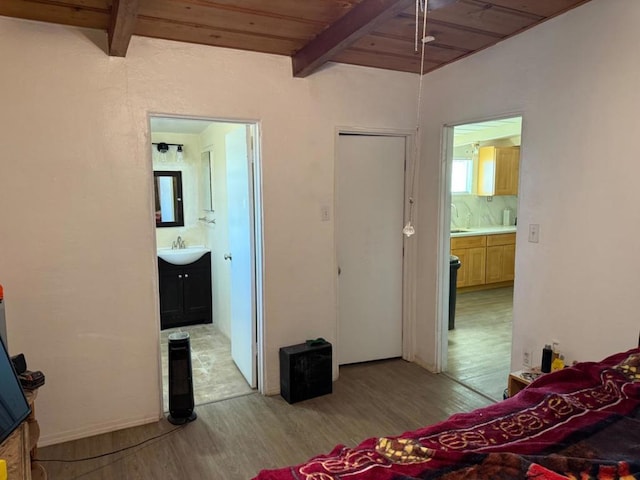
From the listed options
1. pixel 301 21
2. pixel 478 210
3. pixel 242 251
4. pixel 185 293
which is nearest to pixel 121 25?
pixel 301 21

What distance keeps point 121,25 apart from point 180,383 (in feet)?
7.22

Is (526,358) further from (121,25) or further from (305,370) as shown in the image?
(121,25)

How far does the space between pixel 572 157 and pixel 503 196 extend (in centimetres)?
511

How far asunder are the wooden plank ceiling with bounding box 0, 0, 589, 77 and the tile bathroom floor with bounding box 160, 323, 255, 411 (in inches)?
96.1

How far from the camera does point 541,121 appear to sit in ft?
8.87

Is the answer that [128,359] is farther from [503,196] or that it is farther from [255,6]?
Answer: [503,196]

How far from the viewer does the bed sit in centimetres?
124

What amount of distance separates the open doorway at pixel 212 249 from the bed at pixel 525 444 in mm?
2006

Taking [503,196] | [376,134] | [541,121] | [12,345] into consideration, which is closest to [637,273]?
[541,121]

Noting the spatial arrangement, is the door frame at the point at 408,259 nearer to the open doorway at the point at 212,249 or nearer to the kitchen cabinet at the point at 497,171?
the open doorway at the point at 212,249

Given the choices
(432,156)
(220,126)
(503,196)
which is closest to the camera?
(432,156)

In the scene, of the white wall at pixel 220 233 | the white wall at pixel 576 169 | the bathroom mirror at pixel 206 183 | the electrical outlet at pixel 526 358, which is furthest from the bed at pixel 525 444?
the bathroom mirror at pixel 206 183

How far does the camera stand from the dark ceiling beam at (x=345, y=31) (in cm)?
211

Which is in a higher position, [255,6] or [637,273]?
[255,6]
